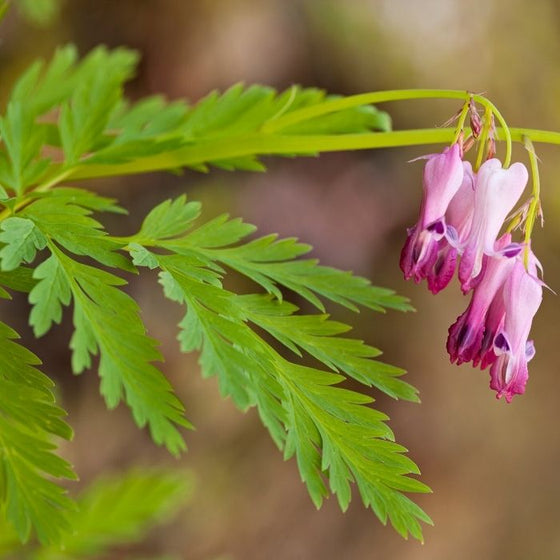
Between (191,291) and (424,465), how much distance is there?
10.5 feet

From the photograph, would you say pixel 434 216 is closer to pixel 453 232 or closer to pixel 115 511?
pixel 453 232

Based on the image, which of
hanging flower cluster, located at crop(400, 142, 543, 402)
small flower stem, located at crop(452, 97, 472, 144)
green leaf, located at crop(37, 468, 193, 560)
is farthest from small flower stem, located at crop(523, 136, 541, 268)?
green leaf, located at crop(37, 468, 193, 560)

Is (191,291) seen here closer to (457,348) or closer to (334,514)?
(457,348)

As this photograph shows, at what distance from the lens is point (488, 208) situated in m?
1.29

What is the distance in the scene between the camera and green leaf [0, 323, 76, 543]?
1.12 m

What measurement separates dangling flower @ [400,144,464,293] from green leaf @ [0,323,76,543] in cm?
61

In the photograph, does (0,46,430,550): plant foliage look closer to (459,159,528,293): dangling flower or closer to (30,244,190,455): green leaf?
(30,244,190,455): green leaf

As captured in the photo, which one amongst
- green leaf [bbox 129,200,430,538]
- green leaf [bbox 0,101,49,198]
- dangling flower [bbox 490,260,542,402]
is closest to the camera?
green leaf [bbox 129,200,430,538]

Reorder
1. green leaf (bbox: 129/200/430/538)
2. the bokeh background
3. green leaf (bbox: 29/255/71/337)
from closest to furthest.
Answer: green leaf (bbox: 29/255/71/337)
green leaf (bbox: 129/200/430/538)
the bokeh background

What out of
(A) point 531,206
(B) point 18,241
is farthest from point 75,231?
(A) point 531,206

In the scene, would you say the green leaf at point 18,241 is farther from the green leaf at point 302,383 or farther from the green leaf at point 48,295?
the green leaf at point 302,383

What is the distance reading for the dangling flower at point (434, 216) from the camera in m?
1.30

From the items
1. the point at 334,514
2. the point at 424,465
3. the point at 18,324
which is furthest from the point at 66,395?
the point at 424,465

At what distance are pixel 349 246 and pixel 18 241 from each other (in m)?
2.98
